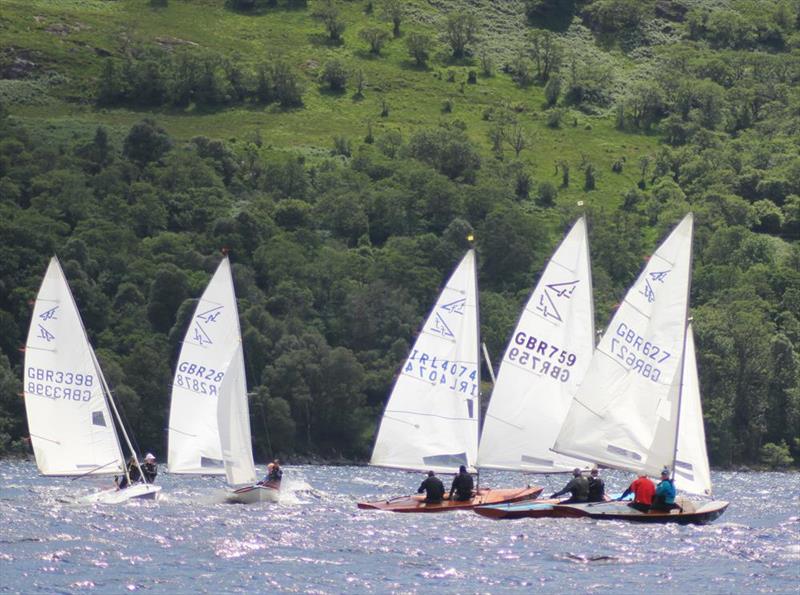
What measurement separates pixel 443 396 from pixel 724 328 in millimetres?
79966

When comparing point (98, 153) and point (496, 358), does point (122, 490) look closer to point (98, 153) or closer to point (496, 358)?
point (496, 358)

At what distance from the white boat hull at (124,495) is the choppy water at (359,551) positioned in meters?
0.63

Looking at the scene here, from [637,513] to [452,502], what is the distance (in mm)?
6602

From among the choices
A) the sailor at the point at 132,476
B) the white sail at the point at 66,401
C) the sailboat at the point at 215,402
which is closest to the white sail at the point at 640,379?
the sailboat at the point at 215,402

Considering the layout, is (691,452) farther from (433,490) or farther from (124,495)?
(124,495)

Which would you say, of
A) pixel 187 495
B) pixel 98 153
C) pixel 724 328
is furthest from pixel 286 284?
pixel 187 495

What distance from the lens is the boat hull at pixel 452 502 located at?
56344 mm

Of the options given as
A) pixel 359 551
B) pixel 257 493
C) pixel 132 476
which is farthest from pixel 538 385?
pixel 132 476

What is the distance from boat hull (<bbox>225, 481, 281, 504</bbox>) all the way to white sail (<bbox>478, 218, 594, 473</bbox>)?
812 cm

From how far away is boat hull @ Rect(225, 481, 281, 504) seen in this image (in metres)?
61.9

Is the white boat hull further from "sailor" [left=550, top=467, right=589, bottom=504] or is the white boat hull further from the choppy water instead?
"sailor" [left=550, top=467, right=589, bottom=504]

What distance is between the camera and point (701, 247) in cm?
18150

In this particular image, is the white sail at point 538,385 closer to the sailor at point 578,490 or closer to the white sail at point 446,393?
the white sail at point 446,393

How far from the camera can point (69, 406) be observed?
201 feet
